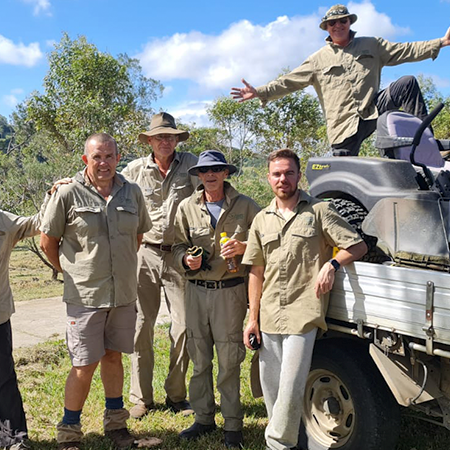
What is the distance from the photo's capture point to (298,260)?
10.1ft

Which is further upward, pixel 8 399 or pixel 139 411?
pixel 8 399

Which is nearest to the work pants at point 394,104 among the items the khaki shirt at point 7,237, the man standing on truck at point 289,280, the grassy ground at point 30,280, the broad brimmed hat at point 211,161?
the broad brimmed hat at point 211,161

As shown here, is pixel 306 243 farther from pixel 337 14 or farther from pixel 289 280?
pixel 337 14

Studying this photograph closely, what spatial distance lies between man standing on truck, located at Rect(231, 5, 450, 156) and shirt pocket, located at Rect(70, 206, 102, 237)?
5.57 feet

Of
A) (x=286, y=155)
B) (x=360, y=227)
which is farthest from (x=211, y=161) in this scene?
(x=360, y=227)

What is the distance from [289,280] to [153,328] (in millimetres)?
1658

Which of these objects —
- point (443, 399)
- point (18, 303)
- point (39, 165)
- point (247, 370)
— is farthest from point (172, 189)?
point (39, 165)

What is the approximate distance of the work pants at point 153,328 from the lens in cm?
429

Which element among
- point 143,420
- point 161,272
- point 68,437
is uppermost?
point 161,272

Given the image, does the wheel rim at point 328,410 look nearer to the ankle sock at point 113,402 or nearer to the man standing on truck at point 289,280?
the man standing on truck at point 289,280

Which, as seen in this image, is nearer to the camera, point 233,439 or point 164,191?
point 233,439

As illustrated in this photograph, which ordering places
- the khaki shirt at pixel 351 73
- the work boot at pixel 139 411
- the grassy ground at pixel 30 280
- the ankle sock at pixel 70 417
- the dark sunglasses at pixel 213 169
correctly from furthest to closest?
the grassy ground at pixel 30 280 → the khaki shirt at pixel 351 73 → the work boot at pixel 139 411 → the dark sunglasses at pixel 213 169 → the ankle sock at pixel 70 417

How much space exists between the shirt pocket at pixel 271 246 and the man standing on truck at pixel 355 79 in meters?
1.50

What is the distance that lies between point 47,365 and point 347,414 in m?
3.63
